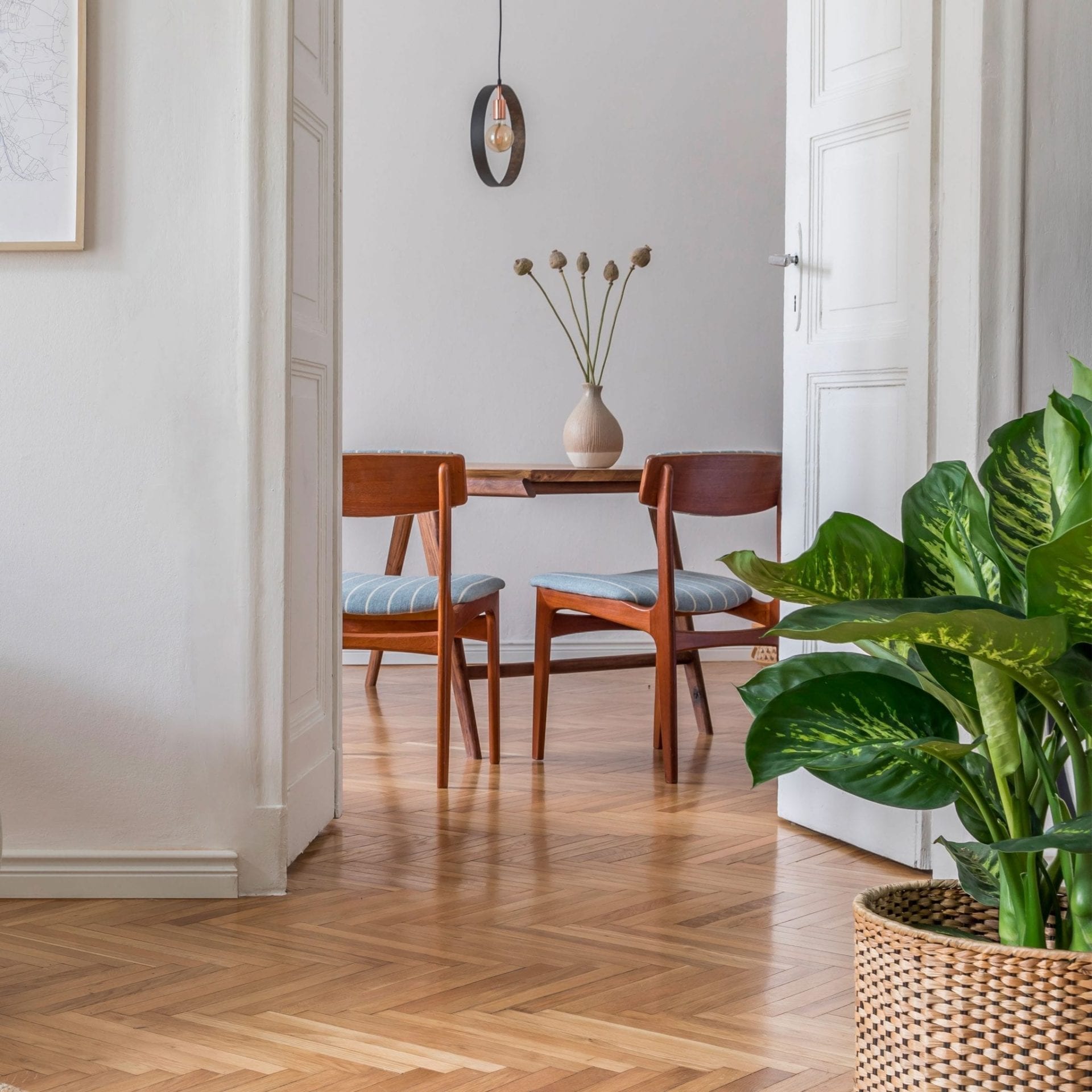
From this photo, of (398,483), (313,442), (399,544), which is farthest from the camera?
(399,544)

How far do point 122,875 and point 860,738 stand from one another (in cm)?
174

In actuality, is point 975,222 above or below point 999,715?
above

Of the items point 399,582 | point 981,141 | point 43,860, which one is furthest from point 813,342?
point 43,860

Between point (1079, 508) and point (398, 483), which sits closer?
point (1079, 508)

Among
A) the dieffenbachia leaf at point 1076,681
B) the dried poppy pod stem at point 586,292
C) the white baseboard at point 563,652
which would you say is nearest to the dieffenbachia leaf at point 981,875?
the dieffenbachia leaf at point 1076,681

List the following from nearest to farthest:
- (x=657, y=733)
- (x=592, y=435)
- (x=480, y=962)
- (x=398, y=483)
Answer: (x=480, y=962)
(x=398, y=483)
(x=657, y=733)
(x=592, y=435)

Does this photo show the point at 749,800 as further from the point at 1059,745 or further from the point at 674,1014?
the point at 1059,745

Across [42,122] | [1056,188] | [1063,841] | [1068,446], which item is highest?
[42,122]

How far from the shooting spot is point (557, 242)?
19.6ft

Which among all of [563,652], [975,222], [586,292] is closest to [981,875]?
[975,222]

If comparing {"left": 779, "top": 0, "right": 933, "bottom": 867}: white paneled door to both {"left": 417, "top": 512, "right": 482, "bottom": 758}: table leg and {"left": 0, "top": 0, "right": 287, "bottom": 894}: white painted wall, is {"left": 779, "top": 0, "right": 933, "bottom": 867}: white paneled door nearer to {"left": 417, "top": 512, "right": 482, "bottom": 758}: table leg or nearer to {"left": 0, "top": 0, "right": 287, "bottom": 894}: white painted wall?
{"left": 417, "top": 512, "right": 482, "bottom": 758}: table leg

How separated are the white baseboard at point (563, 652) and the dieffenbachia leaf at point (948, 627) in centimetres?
448

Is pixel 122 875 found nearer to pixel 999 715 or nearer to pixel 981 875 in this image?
pixel 981 875

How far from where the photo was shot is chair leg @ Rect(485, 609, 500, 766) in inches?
152
